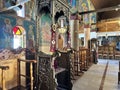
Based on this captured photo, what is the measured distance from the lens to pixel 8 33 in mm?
3359

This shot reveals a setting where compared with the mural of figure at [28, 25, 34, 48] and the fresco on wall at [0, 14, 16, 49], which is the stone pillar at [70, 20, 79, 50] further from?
the fresco on wall at [0, 14, 16, 49]

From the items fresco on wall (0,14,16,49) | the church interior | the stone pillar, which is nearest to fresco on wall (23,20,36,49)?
the church interior

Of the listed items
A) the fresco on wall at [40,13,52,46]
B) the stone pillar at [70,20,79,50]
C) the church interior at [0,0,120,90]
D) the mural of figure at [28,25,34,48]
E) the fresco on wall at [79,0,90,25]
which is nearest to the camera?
the church interior at [0,0,120,90]

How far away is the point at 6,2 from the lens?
318 cm

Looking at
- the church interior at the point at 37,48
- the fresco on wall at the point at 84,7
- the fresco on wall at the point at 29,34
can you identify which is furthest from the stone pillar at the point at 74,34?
the fresco on wall at the point at 29,34

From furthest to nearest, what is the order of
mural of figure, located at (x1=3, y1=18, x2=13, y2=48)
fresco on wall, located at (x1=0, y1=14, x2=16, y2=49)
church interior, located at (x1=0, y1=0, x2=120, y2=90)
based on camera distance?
mural of figure, located at (x1=3, y1=18, x2=13, y2=48) → fresco on wall, located at (x1=0, y1=14, x2=16, y2=49) → church interior, located at (x1=0, y1=0, x2=120, y2=90)

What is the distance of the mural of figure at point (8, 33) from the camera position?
327 cm

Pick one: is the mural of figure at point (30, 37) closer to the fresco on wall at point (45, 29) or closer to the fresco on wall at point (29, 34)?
the fresco on wall at point (29, 34)

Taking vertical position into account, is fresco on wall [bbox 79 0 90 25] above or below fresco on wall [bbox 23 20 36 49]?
above

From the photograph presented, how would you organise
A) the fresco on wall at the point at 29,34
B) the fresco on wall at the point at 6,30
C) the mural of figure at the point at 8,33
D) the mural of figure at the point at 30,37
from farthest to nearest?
the mural of figure at the point at 30,37
the fresco on wall at the point at 29,34
the mural of figure at the point at 8,33
the fresco on wall at the point at 6,30

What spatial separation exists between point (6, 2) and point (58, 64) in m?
2.05

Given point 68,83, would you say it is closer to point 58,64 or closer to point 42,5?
point 58,64

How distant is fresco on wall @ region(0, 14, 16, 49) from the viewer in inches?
124

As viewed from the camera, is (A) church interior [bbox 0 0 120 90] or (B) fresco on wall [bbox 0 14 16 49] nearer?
(A) church interior [bbox 0 0 120 90]
